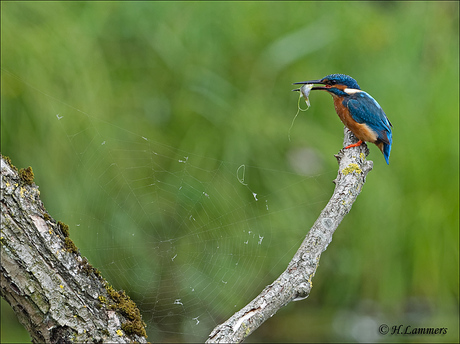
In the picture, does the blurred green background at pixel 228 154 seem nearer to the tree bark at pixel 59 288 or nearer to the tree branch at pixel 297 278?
the tree branch at pixel 297 278

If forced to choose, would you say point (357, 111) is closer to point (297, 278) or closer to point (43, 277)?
point (297, 278)

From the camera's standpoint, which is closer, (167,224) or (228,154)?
(167,224)

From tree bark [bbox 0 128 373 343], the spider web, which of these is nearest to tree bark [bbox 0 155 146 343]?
tree bark [bbox 0 128 373 343]

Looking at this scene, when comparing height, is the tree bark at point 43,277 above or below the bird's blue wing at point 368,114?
below

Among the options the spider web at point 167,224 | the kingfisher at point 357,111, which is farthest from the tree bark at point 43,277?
the spider web at point 167,224

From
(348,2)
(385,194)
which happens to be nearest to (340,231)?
(385,194)

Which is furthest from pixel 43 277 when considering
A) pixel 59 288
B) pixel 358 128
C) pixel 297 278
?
pixel 358 128

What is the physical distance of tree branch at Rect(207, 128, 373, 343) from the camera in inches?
34.5

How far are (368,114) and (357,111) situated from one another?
29 millimetres

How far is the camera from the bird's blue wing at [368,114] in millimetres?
1420

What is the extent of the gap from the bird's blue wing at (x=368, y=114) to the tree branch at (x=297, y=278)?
0.92ft

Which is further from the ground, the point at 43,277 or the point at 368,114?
the point at 368,114

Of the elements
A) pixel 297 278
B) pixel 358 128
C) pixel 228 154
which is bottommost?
pixel 297 278

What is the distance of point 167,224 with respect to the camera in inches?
93.4
